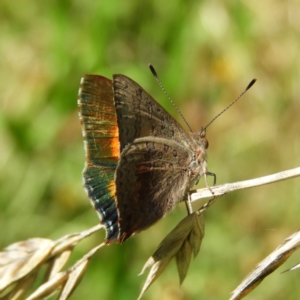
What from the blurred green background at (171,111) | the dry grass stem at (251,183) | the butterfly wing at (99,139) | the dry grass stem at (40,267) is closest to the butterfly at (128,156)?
the butterfly wing at (99,139)

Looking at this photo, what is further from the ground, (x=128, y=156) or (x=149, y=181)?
(x=128, y=156)

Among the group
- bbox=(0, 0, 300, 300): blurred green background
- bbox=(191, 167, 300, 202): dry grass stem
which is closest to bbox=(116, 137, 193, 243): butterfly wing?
bbox=(191, 167, 300, 202): dry grass stem

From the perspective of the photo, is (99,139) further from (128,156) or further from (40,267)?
(40,267)

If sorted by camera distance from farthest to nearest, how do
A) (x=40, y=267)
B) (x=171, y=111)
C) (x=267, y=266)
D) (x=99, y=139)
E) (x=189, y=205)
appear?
(x=171, y=111)
(x=99, y=139)
(x=189, y=205)
(x=40, y=267)
(x=267, y=266)

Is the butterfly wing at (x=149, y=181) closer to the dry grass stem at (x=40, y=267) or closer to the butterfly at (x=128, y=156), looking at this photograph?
the butterfly at (x=128, y=156)

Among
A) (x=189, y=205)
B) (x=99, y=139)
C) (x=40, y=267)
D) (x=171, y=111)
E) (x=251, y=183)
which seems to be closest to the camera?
(x=251, y=183)

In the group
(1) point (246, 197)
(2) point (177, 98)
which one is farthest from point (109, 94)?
(1) point (246, 197)

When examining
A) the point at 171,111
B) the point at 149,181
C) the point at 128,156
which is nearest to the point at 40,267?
the point at 128,156
